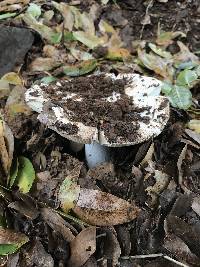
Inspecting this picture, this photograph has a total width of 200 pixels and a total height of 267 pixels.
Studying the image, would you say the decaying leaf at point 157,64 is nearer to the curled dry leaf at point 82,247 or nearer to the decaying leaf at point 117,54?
Result: the decaying leaf at point 117,54

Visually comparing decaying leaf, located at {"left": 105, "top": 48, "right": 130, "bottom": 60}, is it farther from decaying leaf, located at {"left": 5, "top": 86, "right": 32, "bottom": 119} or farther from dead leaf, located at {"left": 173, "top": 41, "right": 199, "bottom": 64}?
decaying leaf, located at {"left": 5, "top": 86, "right": 32, "bottom": 119}

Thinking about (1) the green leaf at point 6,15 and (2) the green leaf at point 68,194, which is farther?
(1) the green leaf at point 6,15

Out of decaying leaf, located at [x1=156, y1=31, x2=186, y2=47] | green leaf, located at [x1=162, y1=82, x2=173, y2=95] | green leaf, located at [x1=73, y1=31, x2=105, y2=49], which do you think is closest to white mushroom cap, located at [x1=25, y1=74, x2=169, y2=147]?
green leaf, located at [x1=162, y1=82, x2=173, y2=95]

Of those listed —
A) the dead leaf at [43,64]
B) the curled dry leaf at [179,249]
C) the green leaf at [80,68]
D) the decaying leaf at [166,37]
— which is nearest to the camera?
the curled dry leaf at [179,249]

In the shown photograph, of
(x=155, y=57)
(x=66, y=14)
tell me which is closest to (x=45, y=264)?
(x=155, y=57)

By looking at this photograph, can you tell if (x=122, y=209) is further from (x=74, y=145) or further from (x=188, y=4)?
(x=188, y=4)

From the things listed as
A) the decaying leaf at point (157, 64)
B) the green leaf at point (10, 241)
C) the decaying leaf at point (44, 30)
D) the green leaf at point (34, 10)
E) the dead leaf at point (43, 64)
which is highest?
the green leaf at point (34, 10)

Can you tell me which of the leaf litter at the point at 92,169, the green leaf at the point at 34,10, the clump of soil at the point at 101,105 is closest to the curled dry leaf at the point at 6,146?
the leaf litter at the point at 92,169
